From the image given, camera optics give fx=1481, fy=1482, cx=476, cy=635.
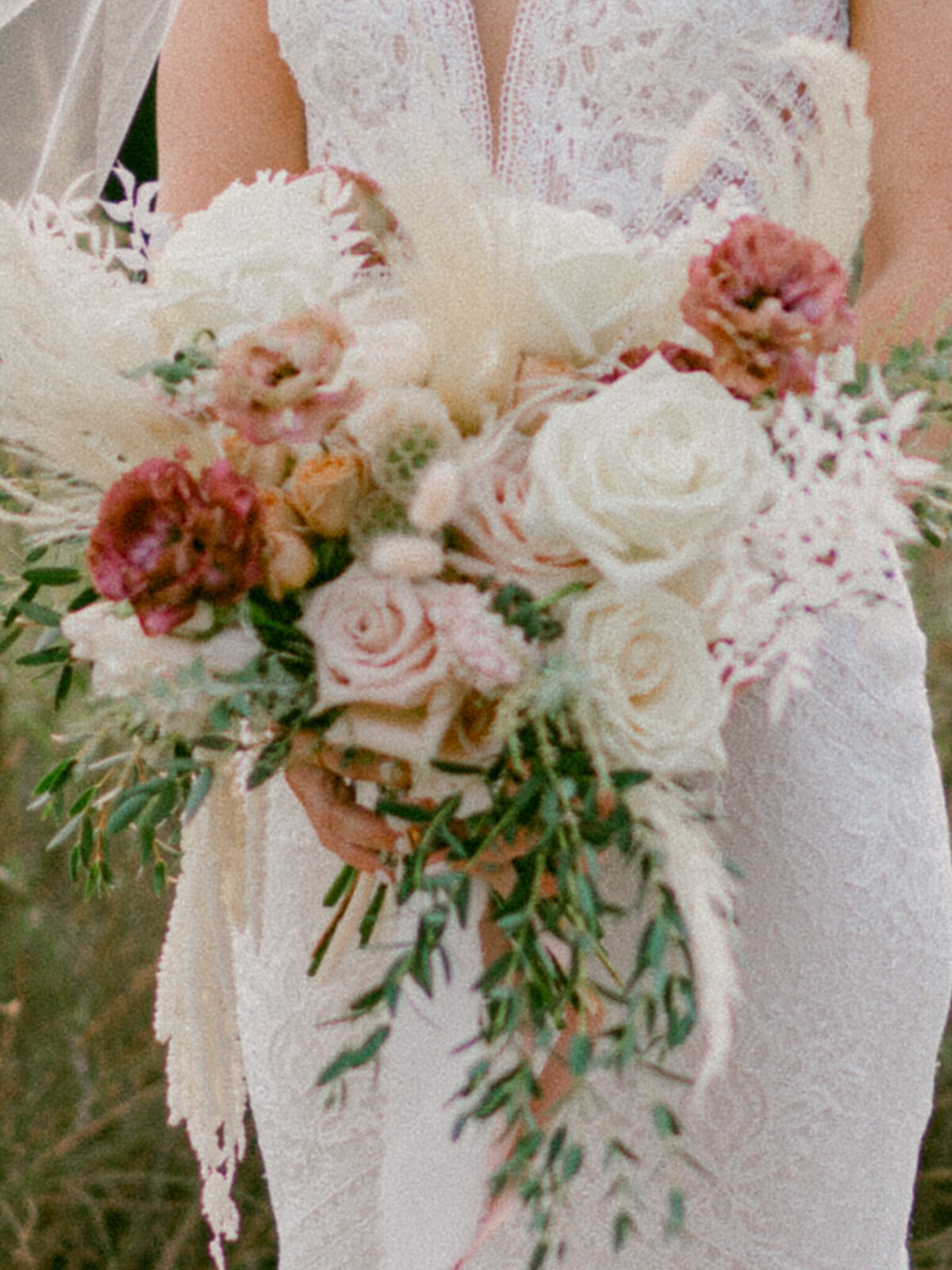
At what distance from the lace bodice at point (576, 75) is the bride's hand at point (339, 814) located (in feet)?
2.43

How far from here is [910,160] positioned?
4.74 ft

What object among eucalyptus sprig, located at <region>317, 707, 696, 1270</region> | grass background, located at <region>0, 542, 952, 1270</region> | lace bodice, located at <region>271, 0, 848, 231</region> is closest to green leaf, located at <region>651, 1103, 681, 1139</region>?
eucalyptus sprig, located at <region>317, 707, 696, 1270</region>

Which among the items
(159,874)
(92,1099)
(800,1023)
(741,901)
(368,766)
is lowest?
(92,1099)

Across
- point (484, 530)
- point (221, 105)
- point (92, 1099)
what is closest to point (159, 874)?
point (484, 530)

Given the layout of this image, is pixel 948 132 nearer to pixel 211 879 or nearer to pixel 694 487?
pixel 694 487

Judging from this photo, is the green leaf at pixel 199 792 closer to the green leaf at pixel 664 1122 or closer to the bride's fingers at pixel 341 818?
the bride's fingers at pixel 341 818

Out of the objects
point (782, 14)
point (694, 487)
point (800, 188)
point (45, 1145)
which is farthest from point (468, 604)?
point (45, 1145)

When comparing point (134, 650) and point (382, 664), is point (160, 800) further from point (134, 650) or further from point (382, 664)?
point (382, 664)

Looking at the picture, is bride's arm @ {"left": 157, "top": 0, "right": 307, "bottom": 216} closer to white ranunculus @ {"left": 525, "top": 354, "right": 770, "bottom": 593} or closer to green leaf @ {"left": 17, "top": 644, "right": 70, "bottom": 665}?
green leaf @ {"left": 17, "top": 644, "right": 70, "bottom": 665}

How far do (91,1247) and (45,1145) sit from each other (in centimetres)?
23

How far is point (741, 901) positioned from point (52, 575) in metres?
0.68

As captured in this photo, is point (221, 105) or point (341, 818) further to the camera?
point (221, 105)

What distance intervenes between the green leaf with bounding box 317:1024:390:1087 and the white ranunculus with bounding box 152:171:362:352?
1.67 ft

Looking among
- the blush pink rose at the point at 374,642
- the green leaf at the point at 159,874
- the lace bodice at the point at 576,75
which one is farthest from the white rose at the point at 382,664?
the lace bodice at the point at 576,75
